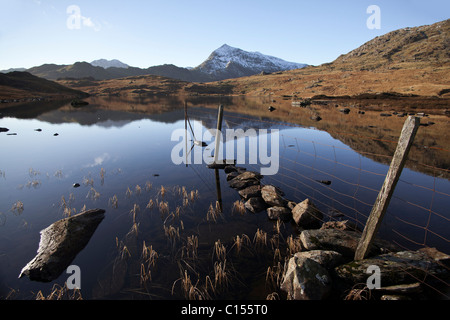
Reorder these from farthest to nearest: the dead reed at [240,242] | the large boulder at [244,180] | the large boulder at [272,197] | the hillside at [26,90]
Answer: the hillside at [26,90] → the large boulder at [244,180] → the large boulder at [272,197] → the dead reed at [240,242]

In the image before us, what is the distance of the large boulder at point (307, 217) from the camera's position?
9.17 meters

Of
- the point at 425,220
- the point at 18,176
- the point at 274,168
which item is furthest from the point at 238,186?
the point at 18,176

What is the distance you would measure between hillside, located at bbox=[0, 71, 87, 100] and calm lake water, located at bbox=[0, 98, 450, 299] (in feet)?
326

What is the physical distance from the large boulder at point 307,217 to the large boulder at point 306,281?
336cm

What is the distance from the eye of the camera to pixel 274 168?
1645cm

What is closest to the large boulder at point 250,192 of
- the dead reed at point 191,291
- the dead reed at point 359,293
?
the dead reed at point 191,291

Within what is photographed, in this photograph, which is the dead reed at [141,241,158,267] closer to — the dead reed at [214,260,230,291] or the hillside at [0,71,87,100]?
the dead reed at [214,260,230,291]

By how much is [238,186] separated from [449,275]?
9.18 m

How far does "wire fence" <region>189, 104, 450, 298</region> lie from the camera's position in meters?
8.89

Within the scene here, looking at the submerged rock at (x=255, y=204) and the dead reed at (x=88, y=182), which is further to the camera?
the dead reed at (x=88, y=182)

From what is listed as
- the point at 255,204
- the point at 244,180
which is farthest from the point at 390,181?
the point at 244,180

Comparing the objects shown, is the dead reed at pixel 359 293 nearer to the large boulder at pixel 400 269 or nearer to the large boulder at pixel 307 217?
the large boulder at pixel 400 269

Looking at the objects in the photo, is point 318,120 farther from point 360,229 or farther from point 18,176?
point 18,176

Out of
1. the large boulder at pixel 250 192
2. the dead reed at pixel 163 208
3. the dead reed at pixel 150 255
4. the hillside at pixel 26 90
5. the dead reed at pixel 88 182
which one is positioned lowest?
the dead reed at pixel 150 255
